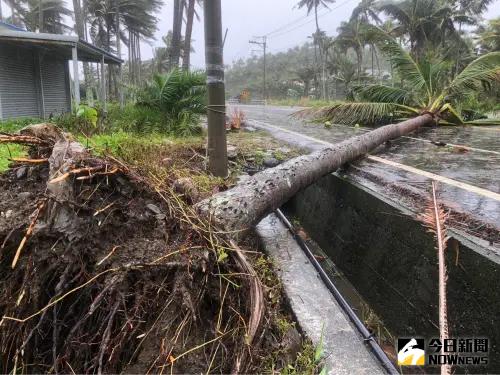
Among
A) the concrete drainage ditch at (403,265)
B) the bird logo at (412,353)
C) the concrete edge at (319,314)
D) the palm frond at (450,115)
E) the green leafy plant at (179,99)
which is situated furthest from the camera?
the palm frond at (450,115)

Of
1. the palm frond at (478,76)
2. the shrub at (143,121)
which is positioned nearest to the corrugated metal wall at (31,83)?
the shrub at (143,121)

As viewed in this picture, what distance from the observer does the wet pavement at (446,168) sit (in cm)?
394

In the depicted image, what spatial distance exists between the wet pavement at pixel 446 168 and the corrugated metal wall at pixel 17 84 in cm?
937

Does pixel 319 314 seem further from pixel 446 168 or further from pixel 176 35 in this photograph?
pixel 176 35

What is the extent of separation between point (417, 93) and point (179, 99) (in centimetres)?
724

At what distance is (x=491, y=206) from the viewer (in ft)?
12.1

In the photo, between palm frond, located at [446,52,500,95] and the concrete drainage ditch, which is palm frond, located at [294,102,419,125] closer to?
palm frond, located at [446,52,500,95]

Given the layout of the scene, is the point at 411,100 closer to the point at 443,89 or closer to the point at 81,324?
the point at 443,89

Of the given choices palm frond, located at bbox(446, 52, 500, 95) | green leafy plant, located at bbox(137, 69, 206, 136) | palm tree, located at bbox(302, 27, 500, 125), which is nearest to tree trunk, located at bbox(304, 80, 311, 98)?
palm tree, located at bbox(302, 27, 500, 125)

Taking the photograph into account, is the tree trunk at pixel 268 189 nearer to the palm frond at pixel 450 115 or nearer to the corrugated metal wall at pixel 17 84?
the palm frond at pixel 450 115

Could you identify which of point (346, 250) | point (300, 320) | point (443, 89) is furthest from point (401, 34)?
point (300, 320)

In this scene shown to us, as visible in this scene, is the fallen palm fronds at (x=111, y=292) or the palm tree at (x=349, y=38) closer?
the fallen palm fronds at (x=111, y=292)

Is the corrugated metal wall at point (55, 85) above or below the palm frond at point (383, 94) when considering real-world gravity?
above

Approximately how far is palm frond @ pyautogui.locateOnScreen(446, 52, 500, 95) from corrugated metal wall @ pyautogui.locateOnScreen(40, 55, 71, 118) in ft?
44.0
